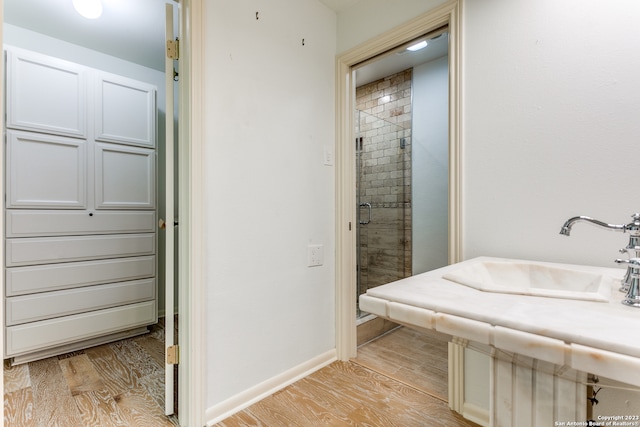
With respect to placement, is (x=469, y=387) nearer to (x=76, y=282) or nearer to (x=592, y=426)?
(x=592, y=426)

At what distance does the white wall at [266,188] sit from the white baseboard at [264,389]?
0.03m

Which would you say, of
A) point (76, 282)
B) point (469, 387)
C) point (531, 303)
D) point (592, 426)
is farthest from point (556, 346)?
point (76, 282)

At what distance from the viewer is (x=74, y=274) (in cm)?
215

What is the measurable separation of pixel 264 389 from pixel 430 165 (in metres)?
2.17

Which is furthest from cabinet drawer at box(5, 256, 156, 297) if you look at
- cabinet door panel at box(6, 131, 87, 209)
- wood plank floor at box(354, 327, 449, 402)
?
wood plank floor at box(354, 327, 449, 402)

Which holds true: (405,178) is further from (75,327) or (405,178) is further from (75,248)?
(75,327)

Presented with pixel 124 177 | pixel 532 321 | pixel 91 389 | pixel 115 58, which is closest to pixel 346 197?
pixel 532 321

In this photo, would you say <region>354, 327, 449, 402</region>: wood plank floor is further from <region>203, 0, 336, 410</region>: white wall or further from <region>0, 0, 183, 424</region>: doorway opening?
<region>0, 0, 183, 424</region>: doorway opening

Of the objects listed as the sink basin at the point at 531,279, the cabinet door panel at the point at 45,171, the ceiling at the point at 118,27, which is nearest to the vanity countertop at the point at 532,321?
the sink basin at the point at 531,279

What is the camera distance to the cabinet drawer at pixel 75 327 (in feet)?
6.36

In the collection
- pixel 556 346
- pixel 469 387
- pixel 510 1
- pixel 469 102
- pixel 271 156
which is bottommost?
pixel 469 387

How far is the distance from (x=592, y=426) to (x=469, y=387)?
2.91 feet

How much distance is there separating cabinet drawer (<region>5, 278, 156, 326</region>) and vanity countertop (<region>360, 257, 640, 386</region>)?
2.30m

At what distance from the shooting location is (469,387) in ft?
4.81
